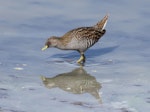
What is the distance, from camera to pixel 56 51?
11.5m

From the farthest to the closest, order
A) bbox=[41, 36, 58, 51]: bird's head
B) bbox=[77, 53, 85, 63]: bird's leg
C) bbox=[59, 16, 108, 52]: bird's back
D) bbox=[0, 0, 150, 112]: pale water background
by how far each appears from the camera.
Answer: bbox=[59, 16, 108, 52]: bird's back
bbox=[41, 36, 58, 51]: bird's head
bbox=[77, 53, 85, 63]: bird's leg
bbox=[0, 0, 150, 112]: pale water background

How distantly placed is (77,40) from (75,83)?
76.4 inches

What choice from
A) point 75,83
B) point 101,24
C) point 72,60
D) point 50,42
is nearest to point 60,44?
point 50,42

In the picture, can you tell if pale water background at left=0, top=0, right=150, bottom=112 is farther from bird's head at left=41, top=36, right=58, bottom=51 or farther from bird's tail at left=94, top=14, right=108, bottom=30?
bird's tail at left=94, top=14, right=108, bottom=30

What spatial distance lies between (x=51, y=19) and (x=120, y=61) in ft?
8.84

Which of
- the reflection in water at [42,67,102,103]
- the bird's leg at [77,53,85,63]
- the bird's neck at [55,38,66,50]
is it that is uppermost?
the bird's neck at [55,38,66,50]

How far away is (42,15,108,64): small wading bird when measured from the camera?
1095 cm

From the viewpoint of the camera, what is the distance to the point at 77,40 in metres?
11.2

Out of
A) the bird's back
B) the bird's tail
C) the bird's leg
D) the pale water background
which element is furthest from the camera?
the bird's tail

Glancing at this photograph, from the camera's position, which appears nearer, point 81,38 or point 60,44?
point 60,44

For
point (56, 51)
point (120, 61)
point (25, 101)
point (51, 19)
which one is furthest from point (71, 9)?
point (25, 101)

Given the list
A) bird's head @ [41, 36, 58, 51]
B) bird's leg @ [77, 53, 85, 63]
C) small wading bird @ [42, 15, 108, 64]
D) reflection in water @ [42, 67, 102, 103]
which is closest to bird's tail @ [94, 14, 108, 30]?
small wading bird @ [42, 15, 108, 64]

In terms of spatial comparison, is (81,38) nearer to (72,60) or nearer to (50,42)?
(72,60)

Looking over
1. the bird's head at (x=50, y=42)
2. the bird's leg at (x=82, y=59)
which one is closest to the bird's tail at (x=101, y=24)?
the bird's leg at (x=82, y=59)
